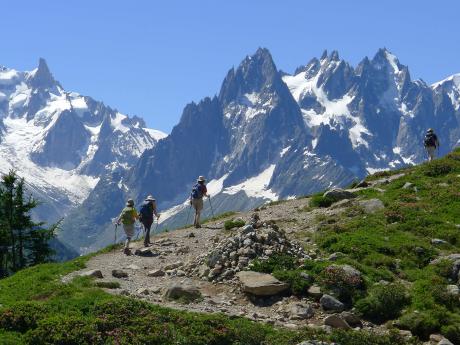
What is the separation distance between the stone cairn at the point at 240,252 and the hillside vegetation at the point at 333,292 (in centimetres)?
88

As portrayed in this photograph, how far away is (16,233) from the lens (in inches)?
2386

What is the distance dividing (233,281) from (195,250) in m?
8.26

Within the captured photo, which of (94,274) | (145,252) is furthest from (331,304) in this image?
(145,252)

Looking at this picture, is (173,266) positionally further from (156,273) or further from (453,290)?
(453,290)

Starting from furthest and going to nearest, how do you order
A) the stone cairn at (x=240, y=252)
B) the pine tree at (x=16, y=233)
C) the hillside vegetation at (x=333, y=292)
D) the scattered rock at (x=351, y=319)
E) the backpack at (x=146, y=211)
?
the pine tree at (x=16, y=233) < the backpack at (x=146, y=211) < the stone cairn at (x=240, y=252) < the scattered rock at (x=351, y=319) < the hillside vegetation at (x=333, y=292)

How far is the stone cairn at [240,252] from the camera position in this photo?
28.7m

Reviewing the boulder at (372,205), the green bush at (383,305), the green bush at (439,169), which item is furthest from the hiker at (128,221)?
the green bush at (439,169)

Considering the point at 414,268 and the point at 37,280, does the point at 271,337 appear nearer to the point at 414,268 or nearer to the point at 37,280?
the point at 414,268

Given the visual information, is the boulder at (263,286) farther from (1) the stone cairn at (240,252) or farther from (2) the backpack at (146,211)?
(2) the backpack at (146,211)

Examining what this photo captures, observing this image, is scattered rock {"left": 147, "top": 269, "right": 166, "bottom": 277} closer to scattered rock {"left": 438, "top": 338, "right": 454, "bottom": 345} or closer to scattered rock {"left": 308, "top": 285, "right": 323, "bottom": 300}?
scattered rock {"left": 308, "top": 285, "right": 323, "bottom": 300}

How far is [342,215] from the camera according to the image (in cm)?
3722

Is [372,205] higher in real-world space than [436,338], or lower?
higher

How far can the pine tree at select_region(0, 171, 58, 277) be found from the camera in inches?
2293

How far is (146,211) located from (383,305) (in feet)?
61.3
